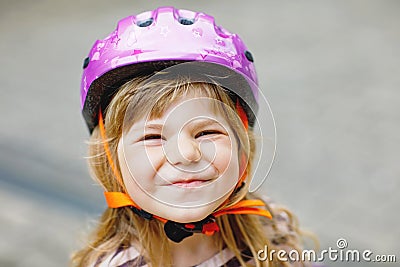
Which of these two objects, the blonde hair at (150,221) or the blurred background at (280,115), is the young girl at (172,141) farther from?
the blurred background at (280,115)

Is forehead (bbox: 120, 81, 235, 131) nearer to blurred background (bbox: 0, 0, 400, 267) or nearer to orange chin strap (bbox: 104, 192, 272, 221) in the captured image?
orange chin strap (bbox: 104, 192, 272, 221)

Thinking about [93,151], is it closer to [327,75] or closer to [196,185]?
[196,185]

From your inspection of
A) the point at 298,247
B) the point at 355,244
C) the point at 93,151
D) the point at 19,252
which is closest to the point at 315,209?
the point at 355,244

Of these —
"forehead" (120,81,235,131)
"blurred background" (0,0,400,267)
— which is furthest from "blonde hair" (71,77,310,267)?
"blurred background" (0,0,400,267)

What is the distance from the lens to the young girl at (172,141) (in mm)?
1604

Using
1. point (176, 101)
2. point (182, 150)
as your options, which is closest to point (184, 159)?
point (182, 150)

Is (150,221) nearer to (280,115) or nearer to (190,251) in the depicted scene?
(190,251)

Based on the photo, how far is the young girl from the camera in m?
1.60

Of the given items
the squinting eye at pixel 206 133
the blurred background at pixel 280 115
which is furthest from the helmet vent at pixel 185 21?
the blurred background at pixel 280 115

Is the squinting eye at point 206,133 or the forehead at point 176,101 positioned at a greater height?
the forehead at point 176,101

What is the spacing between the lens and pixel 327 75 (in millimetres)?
4137

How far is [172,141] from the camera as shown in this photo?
1566 mm

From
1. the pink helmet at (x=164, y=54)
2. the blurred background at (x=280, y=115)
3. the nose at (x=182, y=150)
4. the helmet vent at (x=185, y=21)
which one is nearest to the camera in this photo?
the nose at (x=182, y=150)

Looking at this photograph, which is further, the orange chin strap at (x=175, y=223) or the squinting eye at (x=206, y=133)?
the orange chin strap at (x=175, y=223)
